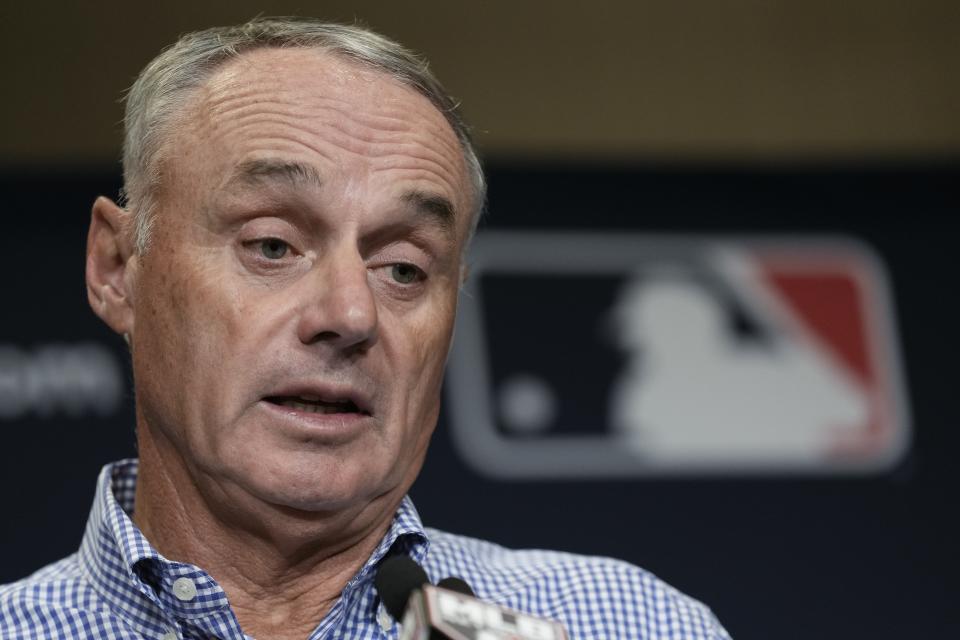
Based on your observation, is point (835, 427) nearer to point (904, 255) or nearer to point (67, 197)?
point (904, 255)

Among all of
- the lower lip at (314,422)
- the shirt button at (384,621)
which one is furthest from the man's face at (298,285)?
the shirt button at (384,621)

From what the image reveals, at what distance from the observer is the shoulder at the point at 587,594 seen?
5.21ft

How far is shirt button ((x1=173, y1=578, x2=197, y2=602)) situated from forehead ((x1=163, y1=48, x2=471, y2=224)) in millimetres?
418

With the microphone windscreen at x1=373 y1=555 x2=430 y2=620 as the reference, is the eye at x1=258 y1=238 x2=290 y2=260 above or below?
above

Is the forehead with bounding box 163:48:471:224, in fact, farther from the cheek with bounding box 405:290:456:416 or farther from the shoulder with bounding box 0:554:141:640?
the shoulder with bounding box 0:554:141:640

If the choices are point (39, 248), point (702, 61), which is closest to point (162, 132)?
point (39, 248)

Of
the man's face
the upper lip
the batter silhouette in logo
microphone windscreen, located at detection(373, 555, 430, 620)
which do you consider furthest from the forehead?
the batter silhouette in logo

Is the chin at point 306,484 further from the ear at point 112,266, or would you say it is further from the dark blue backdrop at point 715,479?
the dark blue backdrop at point 715,479

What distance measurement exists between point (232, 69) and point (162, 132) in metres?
0.11

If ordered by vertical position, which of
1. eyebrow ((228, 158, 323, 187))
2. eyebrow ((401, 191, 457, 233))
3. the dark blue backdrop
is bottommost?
the dark blue backdrop

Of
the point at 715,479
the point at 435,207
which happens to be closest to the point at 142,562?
the point at 435,207

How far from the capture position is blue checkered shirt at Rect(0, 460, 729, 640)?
1397 mm

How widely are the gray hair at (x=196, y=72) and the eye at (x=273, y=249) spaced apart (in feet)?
0.53

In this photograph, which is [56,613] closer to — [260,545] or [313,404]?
[260,545]
